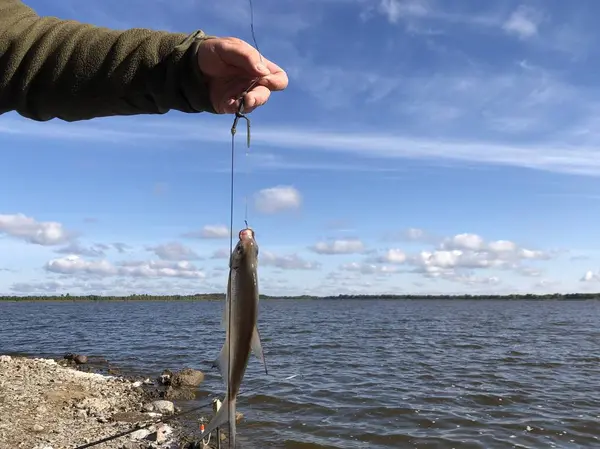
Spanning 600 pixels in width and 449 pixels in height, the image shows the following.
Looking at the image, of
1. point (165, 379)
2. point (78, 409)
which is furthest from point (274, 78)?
point (165, 379)

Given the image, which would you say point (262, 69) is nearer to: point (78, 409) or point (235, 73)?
point (235, 73)

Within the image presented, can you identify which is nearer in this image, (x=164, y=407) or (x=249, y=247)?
(x=249, y=247)

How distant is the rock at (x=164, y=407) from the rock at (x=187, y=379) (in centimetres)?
319

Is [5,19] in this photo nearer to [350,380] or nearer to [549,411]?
[549,411]

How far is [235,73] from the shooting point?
2811mm

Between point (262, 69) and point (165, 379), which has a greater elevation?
point (262, 69)

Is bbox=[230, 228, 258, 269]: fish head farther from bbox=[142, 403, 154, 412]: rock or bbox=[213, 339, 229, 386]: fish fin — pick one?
bbox=[142, 403, 154, 412]: rock

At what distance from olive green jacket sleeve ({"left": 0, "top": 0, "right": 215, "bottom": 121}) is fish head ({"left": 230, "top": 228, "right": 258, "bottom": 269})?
135 cm

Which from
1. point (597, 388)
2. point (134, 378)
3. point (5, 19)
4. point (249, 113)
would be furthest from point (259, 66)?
point (597, 388)

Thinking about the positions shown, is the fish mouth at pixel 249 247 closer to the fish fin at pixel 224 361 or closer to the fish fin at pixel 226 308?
the fish fin at pixel 226 308

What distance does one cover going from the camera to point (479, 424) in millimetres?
14680

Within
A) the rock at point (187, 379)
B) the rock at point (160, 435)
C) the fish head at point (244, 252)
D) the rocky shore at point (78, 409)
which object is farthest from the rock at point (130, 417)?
the fish head at point (244, 252)

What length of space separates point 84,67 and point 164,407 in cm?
1415

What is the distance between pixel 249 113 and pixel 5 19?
1.33 metres
